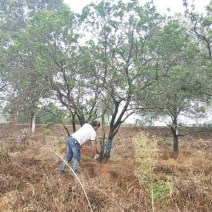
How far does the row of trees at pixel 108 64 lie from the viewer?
7.95 metres

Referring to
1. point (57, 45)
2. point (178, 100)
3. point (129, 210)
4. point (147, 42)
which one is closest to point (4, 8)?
point (57, 45)

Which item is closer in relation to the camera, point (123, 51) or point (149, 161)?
point (149, 161)

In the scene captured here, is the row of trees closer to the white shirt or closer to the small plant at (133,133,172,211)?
the white shirt

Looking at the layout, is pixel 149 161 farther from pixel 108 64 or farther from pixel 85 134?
pixel 108 64

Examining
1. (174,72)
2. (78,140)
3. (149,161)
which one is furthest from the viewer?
(174,72)

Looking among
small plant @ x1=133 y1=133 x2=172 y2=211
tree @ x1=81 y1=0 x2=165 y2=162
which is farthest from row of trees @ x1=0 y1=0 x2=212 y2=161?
small plant @ x1=133 y1=133 x2=172 y2=211

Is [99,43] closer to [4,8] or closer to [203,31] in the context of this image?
[203,31]

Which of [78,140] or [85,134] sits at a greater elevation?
[85,134]

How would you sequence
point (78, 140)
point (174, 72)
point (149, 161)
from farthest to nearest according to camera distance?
point (174, 72)
point (78, 140)
point (149, 161)

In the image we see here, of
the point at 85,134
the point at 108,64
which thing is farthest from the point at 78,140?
the point at 108,64

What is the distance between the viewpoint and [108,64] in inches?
316

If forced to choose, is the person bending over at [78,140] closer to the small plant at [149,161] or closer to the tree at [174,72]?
the small plant at [149,161]

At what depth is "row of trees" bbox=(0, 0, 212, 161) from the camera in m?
7.95

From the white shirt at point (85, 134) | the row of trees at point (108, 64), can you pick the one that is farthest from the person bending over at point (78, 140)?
the row of trees at point (108, 64)
